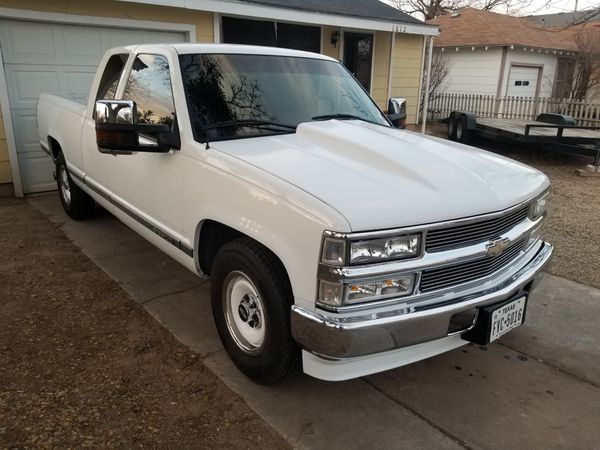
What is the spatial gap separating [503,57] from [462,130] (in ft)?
32.7

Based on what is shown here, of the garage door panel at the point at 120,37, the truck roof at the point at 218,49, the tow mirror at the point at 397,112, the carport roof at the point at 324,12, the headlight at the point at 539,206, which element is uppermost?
the carport roof at the point at 324,12

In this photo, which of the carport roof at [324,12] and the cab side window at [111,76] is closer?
the cab side window at [111,76]

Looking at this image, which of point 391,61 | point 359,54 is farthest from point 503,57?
point 359,54

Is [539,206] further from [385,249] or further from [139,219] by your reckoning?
[139,219]

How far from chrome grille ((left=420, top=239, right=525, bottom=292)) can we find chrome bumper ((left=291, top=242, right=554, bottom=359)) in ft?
0.33

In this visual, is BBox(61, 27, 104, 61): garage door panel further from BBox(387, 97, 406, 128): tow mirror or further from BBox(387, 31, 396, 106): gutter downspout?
BBox(387, 31, 396, 106): gutter downspout

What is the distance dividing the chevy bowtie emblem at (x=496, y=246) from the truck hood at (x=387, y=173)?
0.63 ft

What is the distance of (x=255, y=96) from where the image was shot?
362cm

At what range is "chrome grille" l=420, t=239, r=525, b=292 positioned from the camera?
100 inches

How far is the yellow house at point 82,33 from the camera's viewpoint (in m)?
7.03

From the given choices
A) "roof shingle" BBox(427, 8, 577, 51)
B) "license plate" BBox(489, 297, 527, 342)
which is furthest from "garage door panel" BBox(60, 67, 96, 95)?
"roof shingle" BBox(427, 8, 577, 51)

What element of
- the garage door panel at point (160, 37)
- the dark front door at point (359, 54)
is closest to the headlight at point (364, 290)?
the garage door panel at point (160, 37)

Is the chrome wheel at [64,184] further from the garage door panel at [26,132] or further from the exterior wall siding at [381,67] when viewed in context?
the exterior wall siding at [381,67]

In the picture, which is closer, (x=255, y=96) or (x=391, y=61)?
(x=255, y=96)
